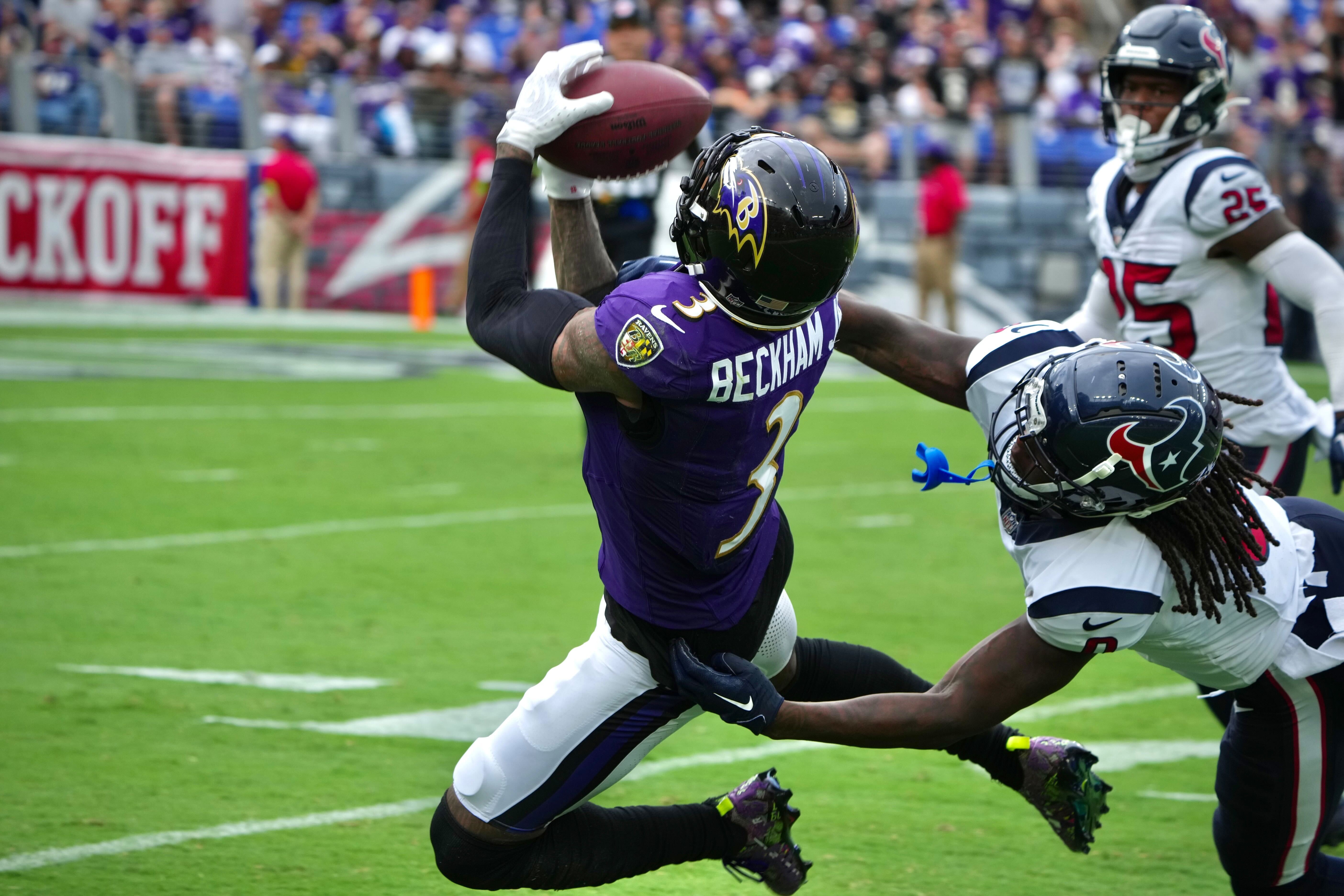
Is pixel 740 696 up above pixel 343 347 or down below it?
above

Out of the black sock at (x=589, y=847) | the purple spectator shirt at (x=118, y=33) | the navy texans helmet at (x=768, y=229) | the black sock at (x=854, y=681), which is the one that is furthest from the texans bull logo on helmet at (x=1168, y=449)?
the purple spectator shirt at (x=118, y=33)

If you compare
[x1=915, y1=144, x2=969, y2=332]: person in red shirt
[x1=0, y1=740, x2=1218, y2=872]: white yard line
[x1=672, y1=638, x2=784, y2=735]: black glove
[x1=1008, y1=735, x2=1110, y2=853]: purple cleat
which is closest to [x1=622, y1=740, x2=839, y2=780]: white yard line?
[x1=0, y1=740, x2=1218, y2=872]: white yard line

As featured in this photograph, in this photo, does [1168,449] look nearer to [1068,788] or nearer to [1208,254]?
[1068,788]

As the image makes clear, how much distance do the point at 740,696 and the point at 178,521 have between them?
198 inches

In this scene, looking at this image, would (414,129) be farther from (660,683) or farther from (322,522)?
(660,683)

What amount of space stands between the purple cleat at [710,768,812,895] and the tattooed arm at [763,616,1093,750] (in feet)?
1.43

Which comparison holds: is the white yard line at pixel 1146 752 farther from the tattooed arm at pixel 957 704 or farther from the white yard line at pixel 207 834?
the white yard line at pixel 207 834

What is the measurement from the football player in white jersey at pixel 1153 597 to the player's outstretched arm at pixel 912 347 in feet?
0.30

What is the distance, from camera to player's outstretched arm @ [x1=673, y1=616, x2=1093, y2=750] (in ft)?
9.22

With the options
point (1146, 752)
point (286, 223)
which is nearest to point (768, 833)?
point (1146, 752)

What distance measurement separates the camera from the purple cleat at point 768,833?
331 cm

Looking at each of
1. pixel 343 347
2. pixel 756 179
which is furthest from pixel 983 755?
pixel 343 347

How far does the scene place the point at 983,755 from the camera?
3.40 meters

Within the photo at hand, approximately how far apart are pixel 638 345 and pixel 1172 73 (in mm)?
2425
